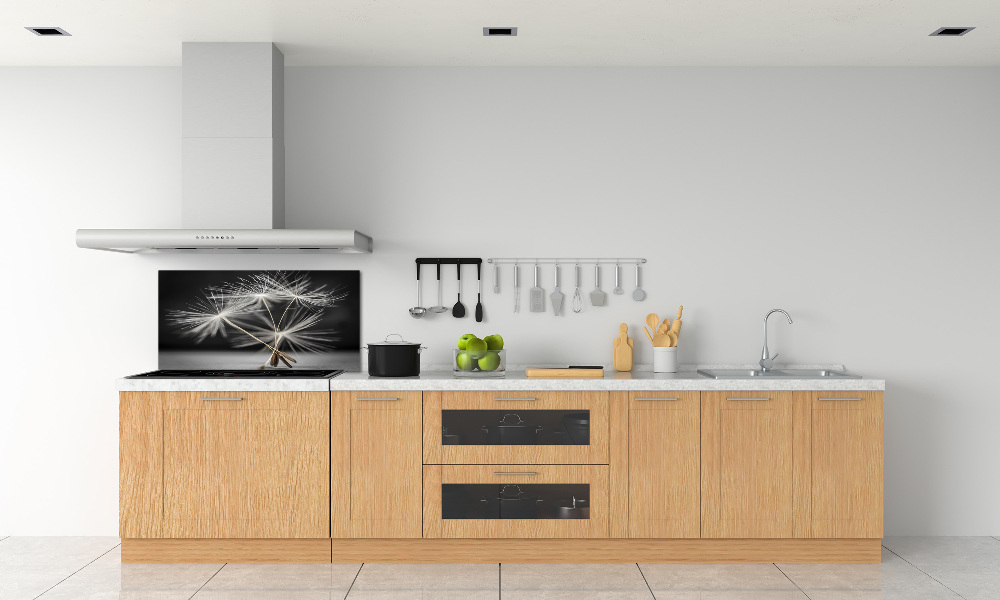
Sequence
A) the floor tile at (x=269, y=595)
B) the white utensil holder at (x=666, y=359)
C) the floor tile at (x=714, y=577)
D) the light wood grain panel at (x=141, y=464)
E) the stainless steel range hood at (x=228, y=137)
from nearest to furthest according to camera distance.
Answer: the floor tile at (x=269, y=595) → the floor tile at (x=714, y=577) → the light wood grain panel at (x=141, y=464) → the stainless steel range hood at (x=228, y=137) → the white utensil holder at (x=666, y=359)

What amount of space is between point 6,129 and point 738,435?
4183mm

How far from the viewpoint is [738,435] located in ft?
11.4

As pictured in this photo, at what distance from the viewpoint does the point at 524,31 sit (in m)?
3.55

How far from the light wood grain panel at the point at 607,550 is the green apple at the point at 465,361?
84cm

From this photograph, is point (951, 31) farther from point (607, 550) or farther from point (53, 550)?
point (53, 550)

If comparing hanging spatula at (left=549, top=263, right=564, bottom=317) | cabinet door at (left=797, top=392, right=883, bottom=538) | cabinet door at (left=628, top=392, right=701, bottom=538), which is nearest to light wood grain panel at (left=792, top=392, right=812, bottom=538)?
cabinet door at (left=797, top=392, right=883, bottom=538)

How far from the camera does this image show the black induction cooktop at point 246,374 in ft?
11.7

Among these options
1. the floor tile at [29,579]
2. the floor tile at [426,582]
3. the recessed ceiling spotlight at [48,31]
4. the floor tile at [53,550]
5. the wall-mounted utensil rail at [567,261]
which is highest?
the recessed ceiling spotlight at [48,31]

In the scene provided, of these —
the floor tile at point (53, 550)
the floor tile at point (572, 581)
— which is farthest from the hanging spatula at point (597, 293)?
the floor tile at point (53, 550)

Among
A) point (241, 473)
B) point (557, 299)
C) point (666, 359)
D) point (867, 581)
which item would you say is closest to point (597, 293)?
point (557, 299)

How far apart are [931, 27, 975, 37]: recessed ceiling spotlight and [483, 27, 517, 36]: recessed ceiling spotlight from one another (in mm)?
2027

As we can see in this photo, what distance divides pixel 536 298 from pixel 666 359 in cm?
77

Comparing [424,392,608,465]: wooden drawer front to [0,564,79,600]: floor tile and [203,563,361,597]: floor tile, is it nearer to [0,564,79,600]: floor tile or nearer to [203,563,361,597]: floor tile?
[203,563,361,597]: floor tile

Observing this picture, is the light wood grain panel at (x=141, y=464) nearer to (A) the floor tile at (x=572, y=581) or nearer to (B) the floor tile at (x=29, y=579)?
(B) the floor tile at (x=29, y=579)
